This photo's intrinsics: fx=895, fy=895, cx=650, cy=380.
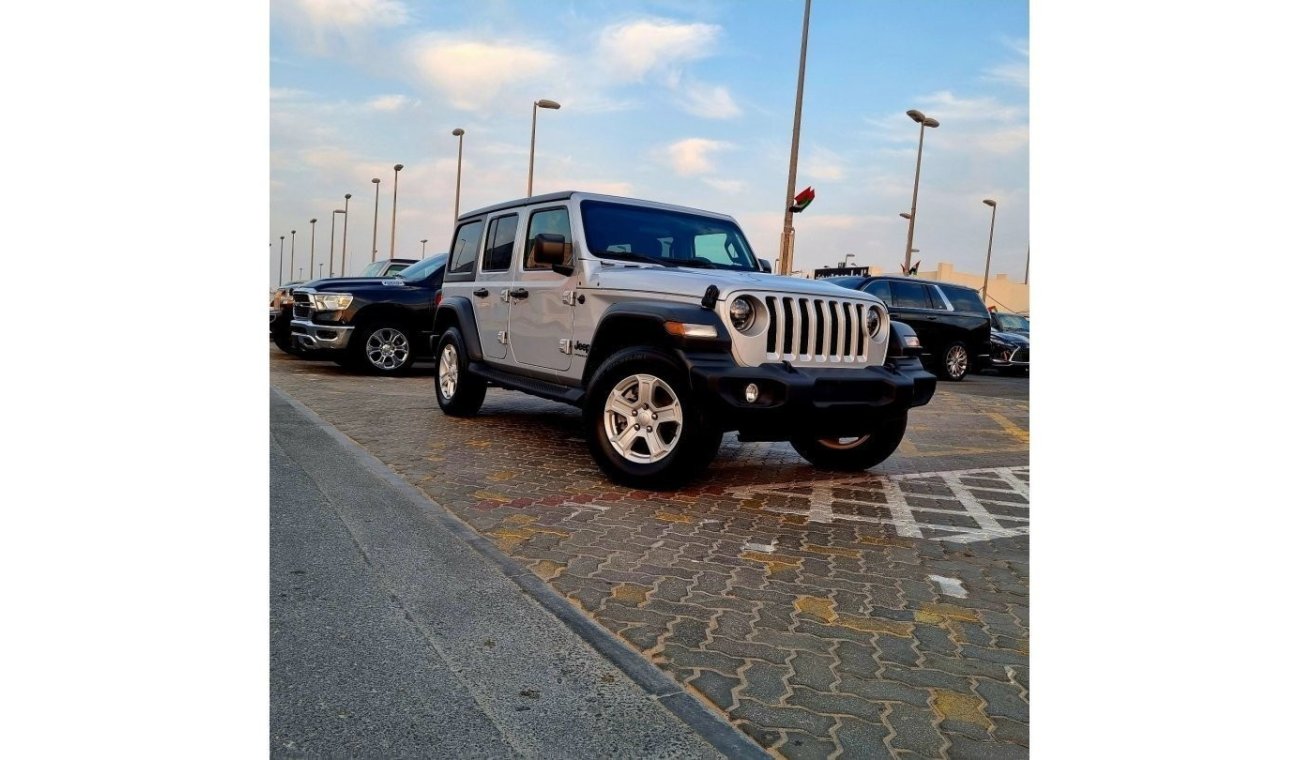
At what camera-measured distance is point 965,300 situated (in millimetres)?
16109

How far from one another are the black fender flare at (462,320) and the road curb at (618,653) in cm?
298

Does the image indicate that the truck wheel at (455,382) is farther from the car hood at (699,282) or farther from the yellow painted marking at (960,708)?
the yellow painted marking at (960,708)

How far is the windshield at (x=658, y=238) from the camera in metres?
6.53

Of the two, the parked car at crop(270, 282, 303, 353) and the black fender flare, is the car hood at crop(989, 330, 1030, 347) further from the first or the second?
the black fender flare

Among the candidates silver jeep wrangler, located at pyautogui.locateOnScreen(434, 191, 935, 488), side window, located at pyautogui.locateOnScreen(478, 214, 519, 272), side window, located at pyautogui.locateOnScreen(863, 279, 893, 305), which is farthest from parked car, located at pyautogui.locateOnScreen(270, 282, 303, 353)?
side window, located at pyautogui.locateOnScreen(863, 279, 893, 305)

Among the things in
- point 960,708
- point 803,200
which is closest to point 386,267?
point 803,200

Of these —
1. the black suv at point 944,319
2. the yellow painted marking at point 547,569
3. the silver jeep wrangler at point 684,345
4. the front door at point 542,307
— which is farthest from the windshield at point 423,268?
the yellow painted marking at point 547,569

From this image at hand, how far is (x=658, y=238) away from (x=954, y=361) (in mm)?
10979

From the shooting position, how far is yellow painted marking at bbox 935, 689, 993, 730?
2.59 metres

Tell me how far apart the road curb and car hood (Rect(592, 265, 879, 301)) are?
6.21ft
